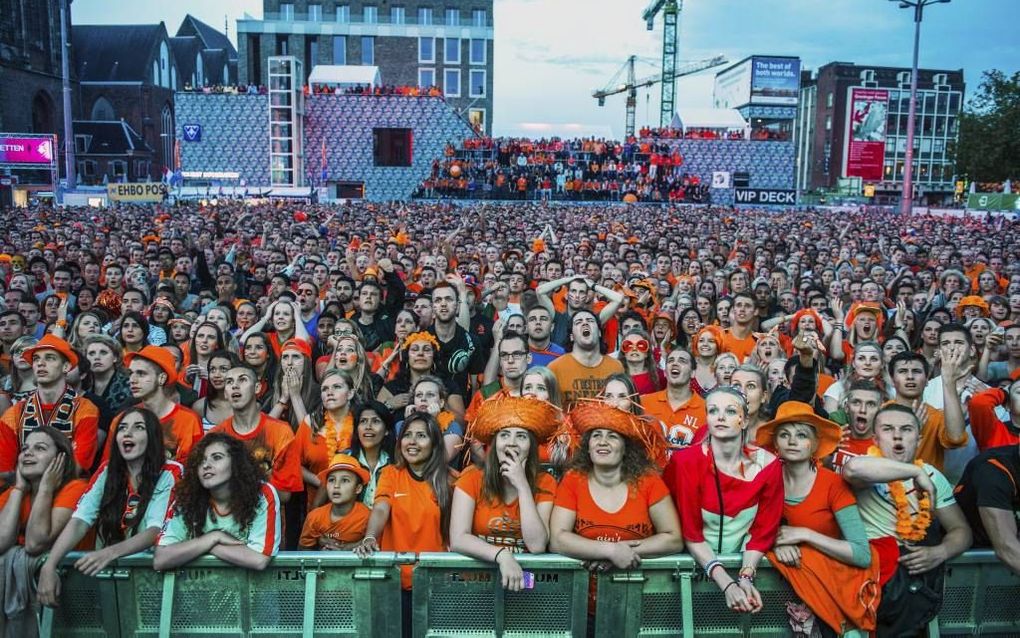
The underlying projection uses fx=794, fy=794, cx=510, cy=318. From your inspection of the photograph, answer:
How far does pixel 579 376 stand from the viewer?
543 centimetres

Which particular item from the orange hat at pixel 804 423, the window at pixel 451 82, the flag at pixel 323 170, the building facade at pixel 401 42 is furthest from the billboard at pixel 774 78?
the orange hat at pixel 804 423

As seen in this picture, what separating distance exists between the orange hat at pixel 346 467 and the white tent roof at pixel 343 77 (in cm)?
4487

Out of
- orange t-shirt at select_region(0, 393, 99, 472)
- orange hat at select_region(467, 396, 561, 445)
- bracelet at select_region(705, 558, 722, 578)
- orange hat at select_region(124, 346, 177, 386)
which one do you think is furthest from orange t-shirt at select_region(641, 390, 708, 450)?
orange t-shirt at select_region(0, 393, 99, 472)

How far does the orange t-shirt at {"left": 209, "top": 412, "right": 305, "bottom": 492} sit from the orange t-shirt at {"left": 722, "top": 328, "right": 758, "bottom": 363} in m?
3.99

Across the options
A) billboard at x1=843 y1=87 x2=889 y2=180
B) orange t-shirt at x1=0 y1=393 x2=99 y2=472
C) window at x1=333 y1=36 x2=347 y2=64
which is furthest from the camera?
billboard at x1=843 y1=87 x2=889 y2=180

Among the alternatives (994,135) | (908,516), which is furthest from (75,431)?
(994,135)

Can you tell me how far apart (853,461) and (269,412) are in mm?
3715

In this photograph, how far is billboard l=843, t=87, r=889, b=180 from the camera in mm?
67688

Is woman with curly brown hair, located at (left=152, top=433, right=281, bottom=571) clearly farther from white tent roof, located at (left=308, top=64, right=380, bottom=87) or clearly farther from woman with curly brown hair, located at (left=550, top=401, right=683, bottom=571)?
white tent roof, located at (left=308, top=64, right=380, bottom=87)

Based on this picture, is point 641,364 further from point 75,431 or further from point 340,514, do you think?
point 75,431

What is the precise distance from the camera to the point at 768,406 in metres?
5.39

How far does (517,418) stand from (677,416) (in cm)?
179

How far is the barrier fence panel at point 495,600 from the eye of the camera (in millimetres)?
3164

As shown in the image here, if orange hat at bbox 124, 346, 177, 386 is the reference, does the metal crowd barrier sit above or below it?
below
